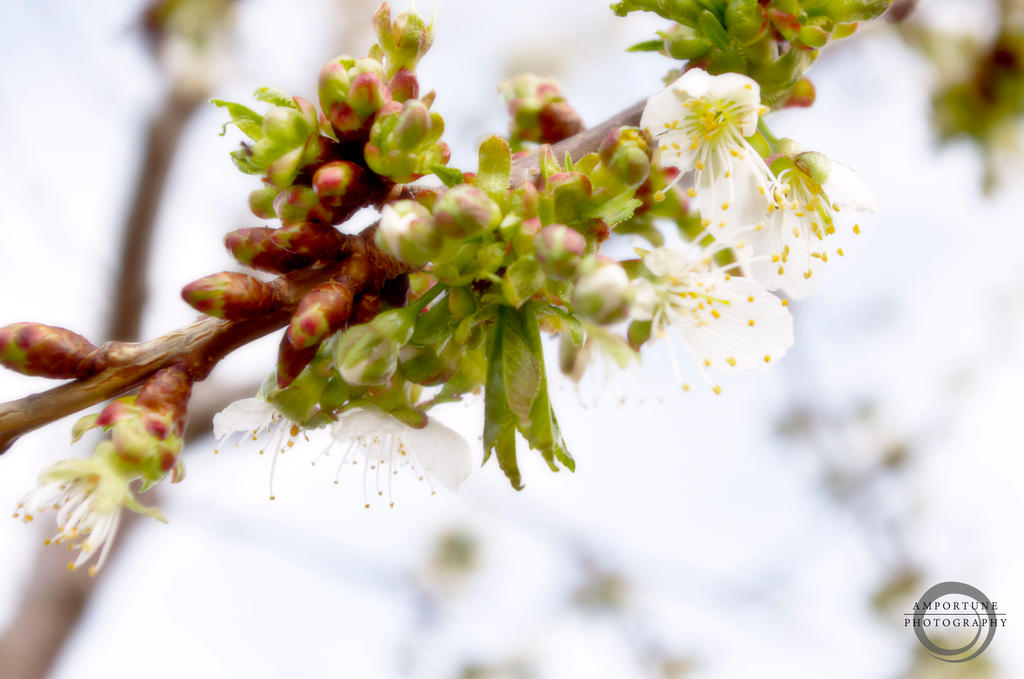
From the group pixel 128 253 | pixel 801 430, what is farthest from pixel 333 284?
pixel 801 430

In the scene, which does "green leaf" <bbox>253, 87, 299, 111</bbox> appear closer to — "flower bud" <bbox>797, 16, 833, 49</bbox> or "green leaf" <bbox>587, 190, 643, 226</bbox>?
"green leaf" <bbox>587, 190, 643, 226</bbox>

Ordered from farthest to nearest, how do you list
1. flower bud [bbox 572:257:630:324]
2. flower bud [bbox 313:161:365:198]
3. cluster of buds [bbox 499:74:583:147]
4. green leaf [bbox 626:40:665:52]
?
cluster of buds [bbox 499:74:583:147], green leaf [bbox 626:40:665:52], flower bud [bbox 313:161:365:198], flower bud [bbox 572:257:630:324]

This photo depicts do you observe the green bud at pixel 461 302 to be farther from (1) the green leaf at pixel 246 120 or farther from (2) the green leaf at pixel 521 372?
(1) the green leaf at pixel 246 120

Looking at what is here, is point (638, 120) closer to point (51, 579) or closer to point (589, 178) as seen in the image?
point (589, 178)

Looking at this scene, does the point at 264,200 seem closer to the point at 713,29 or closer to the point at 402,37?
the point at 402,37

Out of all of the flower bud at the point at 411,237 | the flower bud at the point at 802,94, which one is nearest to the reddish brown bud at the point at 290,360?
the flower bud at the point at 411,237

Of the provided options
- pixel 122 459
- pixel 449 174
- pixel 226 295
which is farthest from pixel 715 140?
pixel 122 459

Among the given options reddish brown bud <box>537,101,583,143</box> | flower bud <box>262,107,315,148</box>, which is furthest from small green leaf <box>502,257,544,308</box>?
reddish brown bud <box>537,101,583,143</box>
